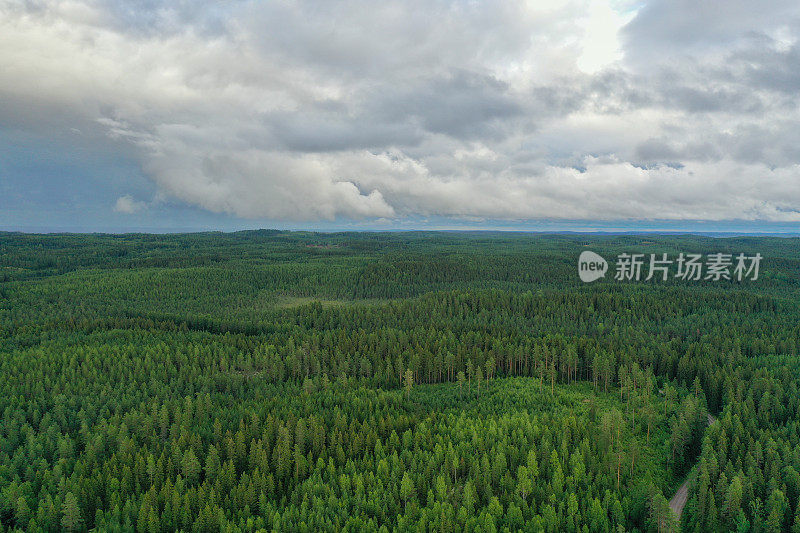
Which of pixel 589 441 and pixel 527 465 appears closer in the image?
pixel 527 465

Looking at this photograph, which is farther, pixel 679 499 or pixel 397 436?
pixel 397 436

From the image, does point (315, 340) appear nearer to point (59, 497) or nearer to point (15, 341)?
point (59, 497)

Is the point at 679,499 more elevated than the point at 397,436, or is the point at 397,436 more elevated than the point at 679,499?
the point at 397,436

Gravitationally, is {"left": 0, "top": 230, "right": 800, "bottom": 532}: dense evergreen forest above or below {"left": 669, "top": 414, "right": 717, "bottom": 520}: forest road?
above

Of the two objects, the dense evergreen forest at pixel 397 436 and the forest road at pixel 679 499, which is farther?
the forest road at pixel 679 499

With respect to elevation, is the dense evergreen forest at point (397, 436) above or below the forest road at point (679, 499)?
above

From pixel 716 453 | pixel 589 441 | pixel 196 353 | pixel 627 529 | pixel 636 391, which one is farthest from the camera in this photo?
pixel 196 353

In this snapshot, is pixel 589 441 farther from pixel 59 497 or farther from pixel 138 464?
pixel 59 497

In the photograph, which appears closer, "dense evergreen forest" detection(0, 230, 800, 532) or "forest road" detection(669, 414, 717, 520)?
"dense evergreen forest" detection(0, 230, 800, 532)

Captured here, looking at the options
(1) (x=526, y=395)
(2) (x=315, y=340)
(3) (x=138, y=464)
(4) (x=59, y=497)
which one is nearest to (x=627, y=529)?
(1) (x=526, y=395)

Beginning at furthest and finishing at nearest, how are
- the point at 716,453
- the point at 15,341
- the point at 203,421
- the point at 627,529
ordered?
the point at 15,341 < the point at 203,421 < the point at 716,453 < the point at 627,529
